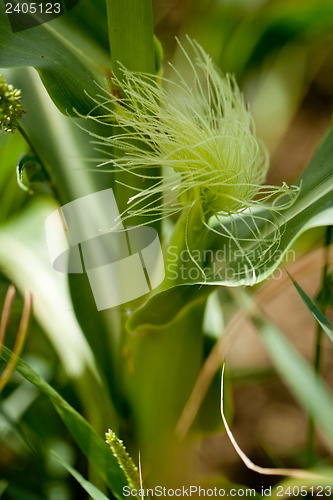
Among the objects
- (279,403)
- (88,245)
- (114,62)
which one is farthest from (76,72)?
(279,403)

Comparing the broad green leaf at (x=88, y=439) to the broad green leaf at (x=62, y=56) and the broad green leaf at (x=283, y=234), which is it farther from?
the broad green leaf at (x=62, y=56)

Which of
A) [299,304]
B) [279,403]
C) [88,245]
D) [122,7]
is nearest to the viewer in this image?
[122,7]

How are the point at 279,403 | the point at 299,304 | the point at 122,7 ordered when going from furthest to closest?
the point at 299,304, the point at 279,403, the point at 122,7

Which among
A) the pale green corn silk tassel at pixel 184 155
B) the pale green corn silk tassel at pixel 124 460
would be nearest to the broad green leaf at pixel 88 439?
the pale green corn silk tassel at pixel 124 460

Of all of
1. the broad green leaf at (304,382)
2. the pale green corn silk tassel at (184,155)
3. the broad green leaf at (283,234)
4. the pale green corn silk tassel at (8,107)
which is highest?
the pale green corn silk tassel at (8,107)

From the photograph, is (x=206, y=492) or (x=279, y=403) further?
(x=279, y=403)

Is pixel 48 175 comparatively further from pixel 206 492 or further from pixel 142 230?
pixel 206 492

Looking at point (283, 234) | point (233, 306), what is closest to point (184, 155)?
point (283, 234)

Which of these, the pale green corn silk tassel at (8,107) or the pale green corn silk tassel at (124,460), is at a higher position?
the pale green corn silk tassel at (8,107)
